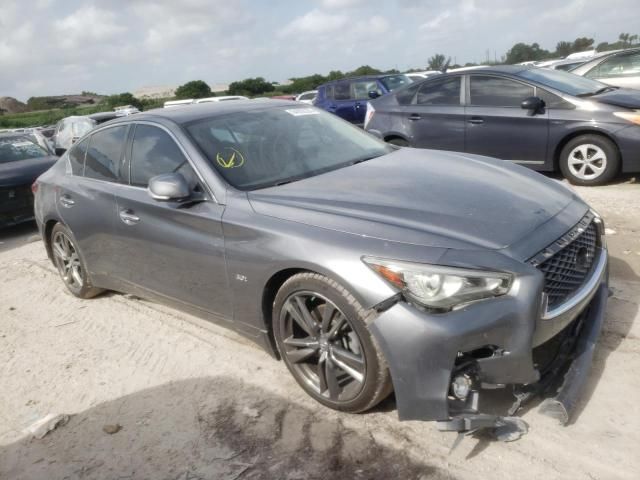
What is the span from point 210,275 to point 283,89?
1682 inches

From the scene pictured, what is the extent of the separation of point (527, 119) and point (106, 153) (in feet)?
16.7

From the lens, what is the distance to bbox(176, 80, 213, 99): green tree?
140 feet

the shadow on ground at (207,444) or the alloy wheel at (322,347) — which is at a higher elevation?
the alloy wheel at (322,347)

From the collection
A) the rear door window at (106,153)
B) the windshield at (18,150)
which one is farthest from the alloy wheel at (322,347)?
the windshield at (18,150)

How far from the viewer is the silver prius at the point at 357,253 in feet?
8.12

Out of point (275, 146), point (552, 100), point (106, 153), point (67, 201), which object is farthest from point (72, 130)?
point (275, 146)

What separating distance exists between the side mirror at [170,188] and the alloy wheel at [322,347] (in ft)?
3.05

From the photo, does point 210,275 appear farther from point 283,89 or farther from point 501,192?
point 283,89

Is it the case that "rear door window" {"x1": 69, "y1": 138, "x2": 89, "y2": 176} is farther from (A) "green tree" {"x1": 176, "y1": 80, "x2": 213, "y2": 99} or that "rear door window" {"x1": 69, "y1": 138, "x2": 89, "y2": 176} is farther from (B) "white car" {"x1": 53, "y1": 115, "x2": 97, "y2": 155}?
(A) "green tree" {"x1": 176, "y1": 80, "x2": 213, "y2": 99}

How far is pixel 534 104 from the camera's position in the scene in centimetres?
691

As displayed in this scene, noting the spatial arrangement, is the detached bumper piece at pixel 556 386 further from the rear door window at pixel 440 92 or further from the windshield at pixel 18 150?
the windshield at pixel 18 150

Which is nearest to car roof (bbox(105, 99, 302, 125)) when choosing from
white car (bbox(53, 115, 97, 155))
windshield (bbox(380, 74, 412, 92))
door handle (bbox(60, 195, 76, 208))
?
door handle (bbox(60, 195, 76, 208))

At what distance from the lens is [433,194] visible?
10.2 ft

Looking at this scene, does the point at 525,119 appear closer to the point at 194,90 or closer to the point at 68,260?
the point at 68,260
